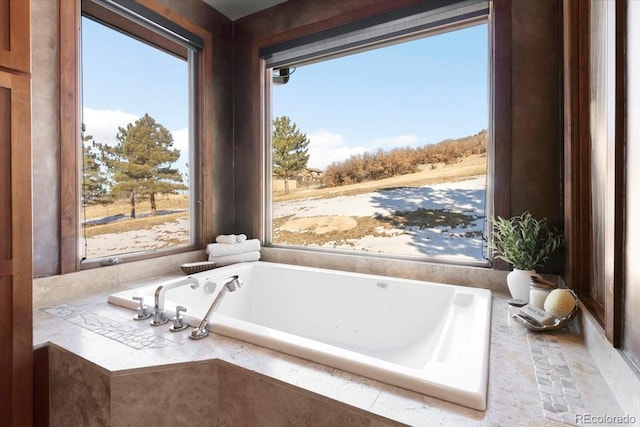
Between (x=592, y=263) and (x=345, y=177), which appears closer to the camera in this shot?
(x=592, y=263)

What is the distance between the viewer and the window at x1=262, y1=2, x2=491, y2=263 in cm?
201

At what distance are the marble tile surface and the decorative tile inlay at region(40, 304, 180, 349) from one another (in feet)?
0.07

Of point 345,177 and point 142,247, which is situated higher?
point 345,177

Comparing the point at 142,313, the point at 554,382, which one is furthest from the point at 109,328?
the point at 554,382

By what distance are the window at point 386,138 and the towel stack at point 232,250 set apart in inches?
10.5

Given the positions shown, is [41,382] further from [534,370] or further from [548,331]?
[548,331]

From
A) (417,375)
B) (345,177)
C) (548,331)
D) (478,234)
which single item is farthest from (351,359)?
A: (345,177)

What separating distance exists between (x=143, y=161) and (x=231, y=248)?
2.85 ft

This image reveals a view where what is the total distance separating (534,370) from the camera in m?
1.00

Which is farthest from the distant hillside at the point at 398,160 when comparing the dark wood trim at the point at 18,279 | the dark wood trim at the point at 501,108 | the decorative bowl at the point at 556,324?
the dark wood trim at the point at 18,279

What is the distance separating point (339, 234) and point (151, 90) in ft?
5.69

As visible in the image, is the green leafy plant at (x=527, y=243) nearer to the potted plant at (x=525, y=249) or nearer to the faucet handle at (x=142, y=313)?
the potted plant at (x=525, y=249)

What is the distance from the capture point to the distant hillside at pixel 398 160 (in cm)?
201

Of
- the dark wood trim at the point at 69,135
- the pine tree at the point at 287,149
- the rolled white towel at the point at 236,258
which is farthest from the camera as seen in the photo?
the pine tree at the point at 287,149
